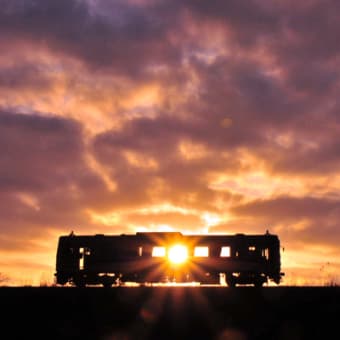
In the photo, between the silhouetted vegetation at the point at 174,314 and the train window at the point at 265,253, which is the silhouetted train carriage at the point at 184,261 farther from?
the silhouetted vegetation at the point at 174,314

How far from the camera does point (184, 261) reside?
99.7 feet

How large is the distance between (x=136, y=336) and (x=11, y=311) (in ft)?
12.5

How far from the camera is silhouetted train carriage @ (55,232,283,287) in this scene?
29.9 metres

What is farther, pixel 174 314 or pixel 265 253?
pixel 265 253

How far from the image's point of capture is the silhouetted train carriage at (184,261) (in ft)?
98.0

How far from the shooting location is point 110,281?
31141 mm

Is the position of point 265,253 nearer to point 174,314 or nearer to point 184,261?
point 184,261

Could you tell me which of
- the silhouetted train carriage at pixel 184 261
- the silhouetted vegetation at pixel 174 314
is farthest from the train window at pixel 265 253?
the silhouetted vegetation at pixel 174 314

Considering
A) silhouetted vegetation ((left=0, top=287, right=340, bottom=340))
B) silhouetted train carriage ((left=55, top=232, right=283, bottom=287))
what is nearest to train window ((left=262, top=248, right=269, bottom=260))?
silhouetted train carriage ((left=55, top=232, right=283, bottom=287))

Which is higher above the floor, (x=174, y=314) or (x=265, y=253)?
(x=265, y=253)

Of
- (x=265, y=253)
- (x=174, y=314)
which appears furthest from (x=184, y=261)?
(x=174, y=314)

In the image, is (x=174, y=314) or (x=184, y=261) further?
(x=184, y=261)

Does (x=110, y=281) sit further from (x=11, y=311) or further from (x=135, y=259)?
(x=11, y=311)

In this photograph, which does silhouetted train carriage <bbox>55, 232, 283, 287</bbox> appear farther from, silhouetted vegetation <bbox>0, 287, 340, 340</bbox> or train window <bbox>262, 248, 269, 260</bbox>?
silhouetted vegetation <bbox>0, 287, 340, 340</bbox>
